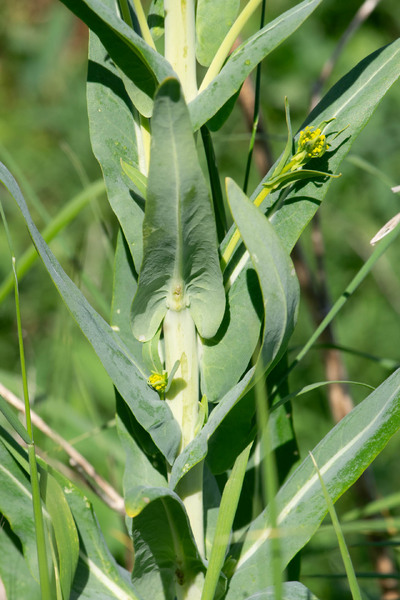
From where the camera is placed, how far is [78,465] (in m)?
0.74

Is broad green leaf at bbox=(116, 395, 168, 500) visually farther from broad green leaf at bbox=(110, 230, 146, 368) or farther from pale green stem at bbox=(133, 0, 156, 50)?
pale green stem at bbox=(133, 0, 156, 50)

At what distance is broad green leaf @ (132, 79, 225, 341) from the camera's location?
0.39 metres

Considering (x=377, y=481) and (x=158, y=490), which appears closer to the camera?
(x=158, y=490)

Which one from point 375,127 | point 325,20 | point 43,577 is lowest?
point 43,577

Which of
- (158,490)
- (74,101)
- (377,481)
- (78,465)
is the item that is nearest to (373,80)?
(158,490)

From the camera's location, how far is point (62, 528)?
463 millimetres

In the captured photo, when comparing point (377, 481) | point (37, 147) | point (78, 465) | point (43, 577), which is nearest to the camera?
point (43, 577)

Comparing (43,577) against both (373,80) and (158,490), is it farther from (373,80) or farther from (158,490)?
(373,80)

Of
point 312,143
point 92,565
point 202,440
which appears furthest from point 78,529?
point 312,143

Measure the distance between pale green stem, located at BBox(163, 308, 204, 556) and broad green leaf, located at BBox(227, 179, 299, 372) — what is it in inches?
3.0

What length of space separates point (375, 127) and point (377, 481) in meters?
0.99

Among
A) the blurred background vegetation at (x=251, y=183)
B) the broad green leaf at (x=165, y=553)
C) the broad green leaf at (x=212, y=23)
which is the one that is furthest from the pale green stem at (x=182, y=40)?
the blurred background vegetation at (x=251, y=183)

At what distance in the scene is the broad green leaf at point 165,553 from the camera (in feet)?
1.51

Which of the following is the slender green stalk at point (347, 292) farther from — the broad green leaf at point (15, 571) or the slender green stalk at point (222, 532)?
the broad green leaf at point (15, 571)
